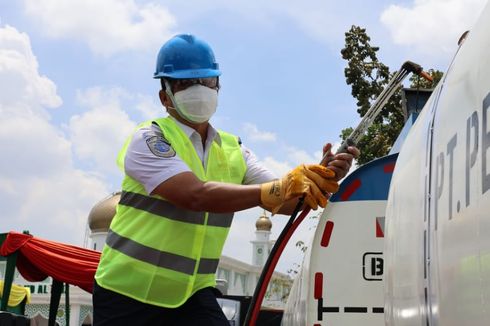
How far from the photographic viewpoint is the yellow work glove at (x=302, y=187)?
3.05 m

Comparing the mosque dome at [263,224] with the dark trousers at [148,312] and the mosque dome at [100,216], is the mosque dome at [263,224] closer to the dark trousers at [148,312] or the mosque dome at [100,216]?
the mosque dome at [100,216]

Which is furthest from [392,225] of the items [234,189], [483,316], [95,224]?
[95,224]

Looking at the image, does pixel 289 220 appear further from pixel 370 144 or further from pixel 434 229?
pixel 370 144

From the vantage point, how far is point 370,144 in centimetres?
1711

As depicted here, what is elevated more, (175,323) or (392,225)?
(392,225)

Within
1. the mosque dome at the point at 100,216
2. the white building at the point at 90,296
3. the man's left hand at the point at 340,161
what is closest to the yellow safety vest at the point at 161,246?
the man's left hand at the point at 340,161

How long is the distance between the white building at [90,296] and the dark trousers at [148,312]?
19.3 metres

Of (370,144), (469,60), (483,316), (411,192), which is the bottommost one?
(483,316)

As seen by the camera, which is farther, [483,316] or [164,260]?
[164,260]

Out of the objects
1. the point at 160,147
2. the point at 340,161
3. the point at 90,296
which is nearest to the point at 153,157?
the point at 160,147

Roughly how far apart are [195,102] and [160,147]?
0.30 metres

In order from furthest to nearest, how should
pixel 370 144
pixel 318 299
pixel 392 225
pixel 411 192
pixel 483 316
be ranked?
1. pixel 370 144
2. pixel 318 299
3. pixel 392 225
4. pixel 411 192
5. pixel 483 316

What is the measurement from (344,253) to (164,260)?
1645 millimetres

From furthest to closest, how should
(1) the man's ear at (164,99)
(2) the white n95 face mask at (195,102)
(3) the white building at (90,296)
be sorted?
(3) the white building at (90,296) → (1) the man's ear at (164,99) → (2) the white n95 face mask at (195,102)
